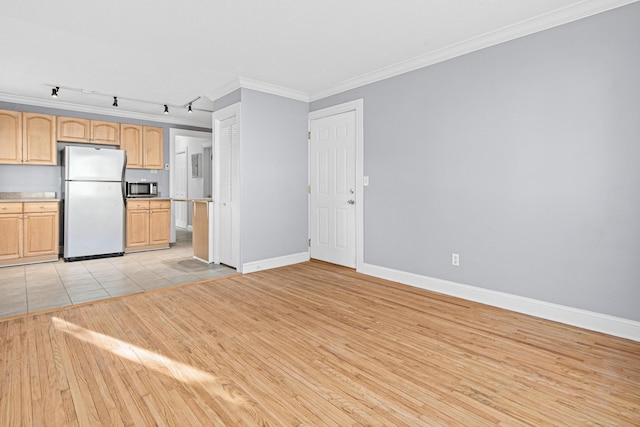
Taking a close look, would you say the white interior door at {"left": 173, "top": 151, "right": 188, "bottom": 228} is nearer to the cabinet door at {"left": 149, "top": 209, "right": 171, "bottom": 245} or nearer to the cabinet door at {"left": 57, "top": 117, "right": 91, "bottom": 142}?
the cabinet door at {"left": 149, "top": 209, "right": 171, "bottom": 245}

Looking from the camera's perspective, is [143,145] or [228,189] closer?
[228,189]

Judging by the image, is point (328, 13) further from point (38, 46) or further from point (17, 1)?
point (38, 46)

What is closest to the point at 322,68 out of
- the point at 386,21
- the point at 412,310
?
the point at 386,21

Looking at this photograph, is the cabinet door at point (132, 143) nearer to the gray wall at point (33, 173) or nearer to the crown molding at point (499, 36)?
the gray wall at point (33, 173)

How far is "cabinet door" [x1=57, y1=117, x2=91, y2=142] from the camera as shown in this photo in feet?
17.8

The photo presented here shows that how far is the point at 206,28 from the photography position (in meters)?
3.01

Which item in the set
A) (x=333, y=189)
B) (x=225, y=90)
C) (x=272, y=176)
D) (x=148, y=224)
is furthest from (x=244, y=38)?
(x=148, y=224)

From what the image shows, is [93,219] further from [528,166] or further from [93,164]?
[528,166]

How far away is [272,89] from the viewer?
4.61 m

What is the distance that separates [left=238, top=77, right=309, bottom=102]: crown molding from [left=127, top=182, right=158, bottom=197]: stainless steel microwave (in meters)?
3.11

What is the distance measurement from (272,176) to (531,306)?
3.31 meters

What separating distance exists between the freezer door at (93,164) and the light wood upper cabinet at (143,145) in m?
0.54

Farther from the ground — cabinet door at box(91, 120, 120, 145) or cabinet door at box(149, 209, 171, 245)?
cabinet door at box(91, 120, 120, 145)

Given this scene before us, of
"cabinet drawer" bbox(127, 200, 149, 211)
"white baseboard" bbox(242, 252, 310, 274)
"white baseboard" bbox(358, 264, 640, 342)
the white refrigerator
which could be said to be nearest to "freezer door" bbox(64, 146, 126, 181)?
the white refrigerator
